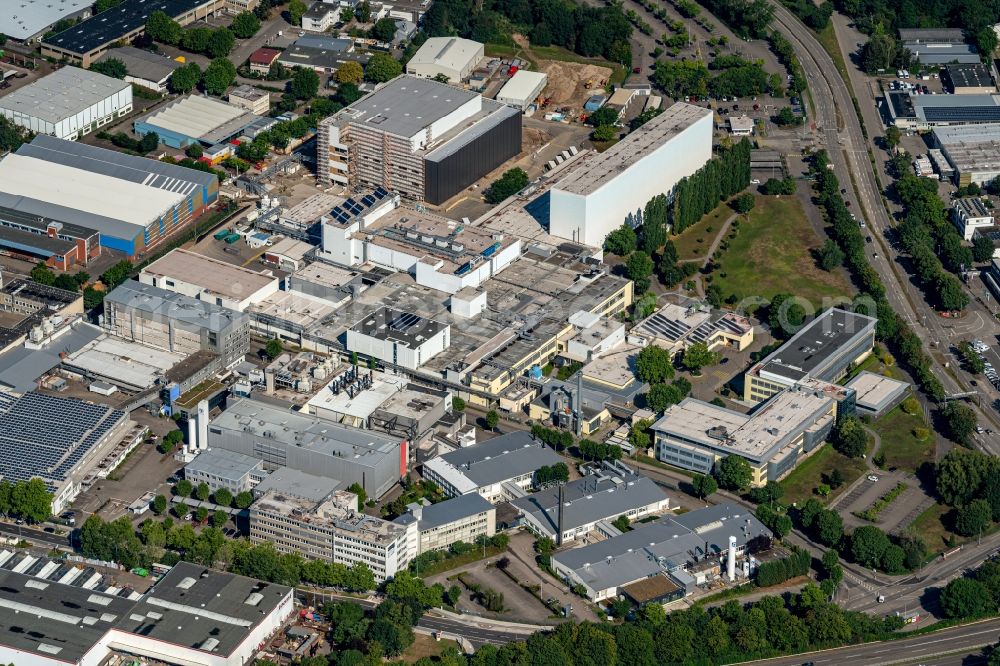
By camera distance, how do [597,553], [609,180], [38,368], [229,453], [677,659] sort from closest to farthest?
1. [677,659]
2. [597,553]
3. [229,453]
4. [38,368]
5. [609,180]

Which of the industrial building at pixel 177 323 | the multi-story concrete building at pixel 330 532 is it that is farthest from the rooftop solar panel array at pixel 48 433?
the multi-story concrete building at pixel 330 532

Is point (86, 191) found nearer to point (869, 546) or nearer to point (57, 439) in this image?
point (57, 439)

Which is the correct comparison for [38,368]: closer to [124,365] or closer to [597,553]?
[124,365]

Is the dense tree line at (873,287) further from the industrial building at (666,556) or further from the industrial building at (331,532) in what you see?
the industrial building at (331,532)

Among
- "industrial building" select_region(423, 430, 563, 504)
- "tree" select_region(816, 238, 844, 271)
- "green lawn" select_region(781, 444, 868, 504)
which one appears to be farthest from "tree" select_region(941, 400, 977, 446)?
"industrial building" select_region(423, 430, 563, 504)

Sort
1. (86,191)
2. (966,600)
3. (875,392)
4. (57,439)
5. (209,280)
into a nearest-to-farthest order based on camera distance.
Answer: (966,600) → (57,439) → (875,392) → (209,280) → (86,191)

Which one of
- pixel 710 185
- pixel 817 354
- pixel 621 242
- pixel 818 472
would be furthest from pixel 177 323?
pixel 710 185

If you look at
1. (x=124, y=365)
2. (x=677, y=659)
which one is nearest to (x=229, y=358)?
(x=124, y=365)
